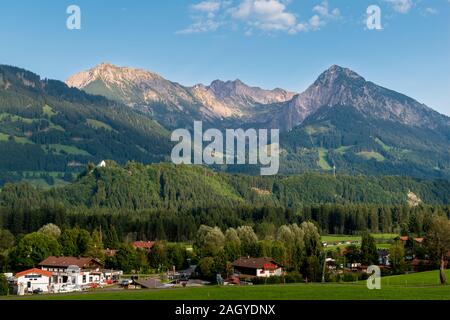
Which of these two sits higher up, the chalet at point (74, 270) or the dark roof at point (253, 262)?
the dark roof at point (253, 262)

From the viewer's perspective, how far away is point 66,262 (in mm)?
109375

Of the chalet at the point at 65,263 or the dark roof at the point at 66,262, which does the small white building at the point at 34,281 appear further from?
the dark roof at the point at 66,262

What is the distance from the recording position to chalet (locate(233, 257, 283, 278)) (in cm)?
10200

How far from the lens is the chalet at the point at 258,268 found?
335ft

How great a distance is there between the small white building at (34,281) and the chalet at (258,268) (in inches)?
1251

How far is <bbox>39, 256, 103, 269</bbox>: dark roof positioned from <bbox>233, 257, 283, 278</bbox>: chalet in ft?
88.1

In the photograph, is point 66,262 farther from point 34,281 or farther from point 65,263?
point 34,281

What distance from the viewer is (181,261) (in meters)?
126

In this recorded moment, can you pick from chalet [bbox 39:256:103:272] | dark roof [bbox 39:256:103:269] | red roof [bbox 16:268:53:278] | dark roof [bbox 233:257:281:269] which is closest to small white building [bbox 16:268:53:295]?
red roof [bbox 16:268:53:278]

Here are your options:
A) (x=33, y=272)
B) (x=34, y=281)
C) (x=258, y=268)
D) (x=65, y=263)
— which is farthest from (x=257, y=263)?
(x=33, y=272)

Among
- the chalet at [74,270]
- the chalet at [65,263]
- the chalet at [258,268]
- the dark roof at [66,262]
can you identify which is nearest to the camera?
the chalet at [74,270]

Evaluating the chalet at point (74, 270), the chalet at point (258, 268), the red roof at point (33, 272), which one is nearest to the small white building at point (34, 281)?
the red roof at point (33, 272)
